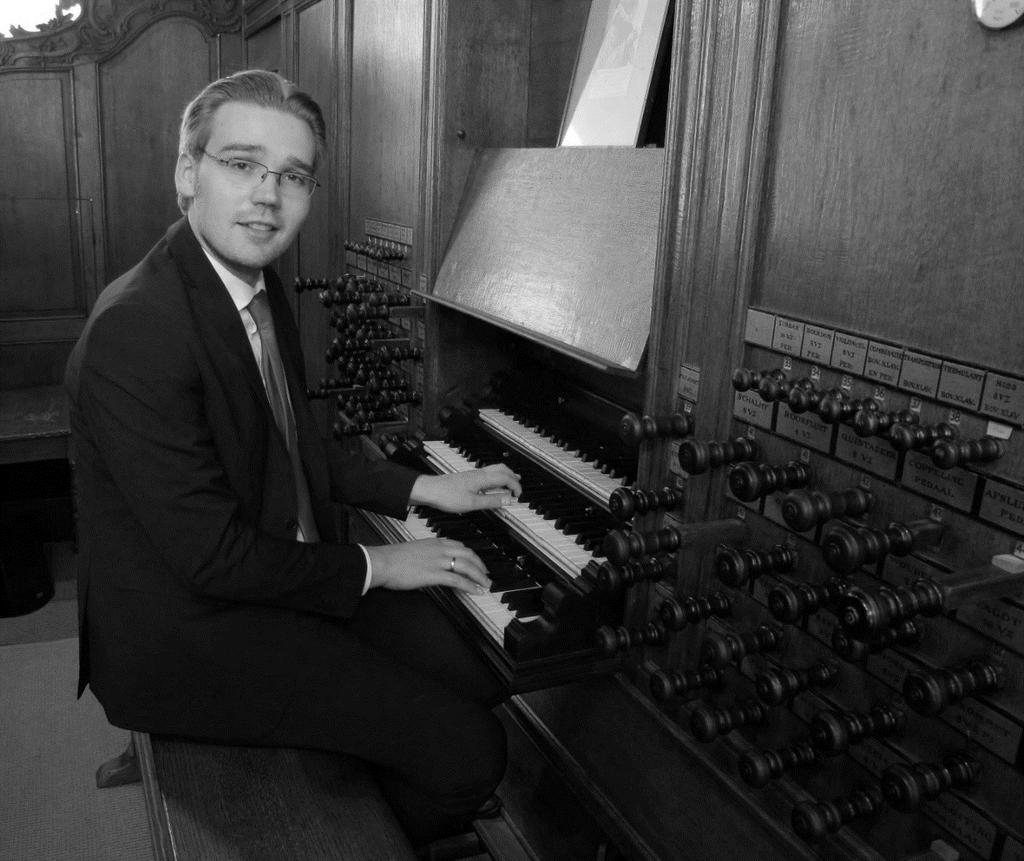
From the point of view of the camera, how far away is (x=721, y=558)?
1331mm

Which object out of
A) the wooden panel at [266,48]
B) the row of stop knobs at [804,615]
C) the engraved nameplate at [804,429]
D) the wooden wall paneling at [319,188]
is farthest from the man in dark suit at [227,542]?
the wooden panel at [266,48]

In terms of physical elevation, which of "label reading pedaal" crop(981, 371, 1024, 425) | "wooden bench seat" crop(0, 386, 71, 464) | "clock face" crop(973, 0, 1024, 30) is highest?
"clock face" crop(973, 0, 1024, 30)

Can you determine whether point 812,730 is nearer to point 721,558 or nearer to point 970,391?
point 721,558

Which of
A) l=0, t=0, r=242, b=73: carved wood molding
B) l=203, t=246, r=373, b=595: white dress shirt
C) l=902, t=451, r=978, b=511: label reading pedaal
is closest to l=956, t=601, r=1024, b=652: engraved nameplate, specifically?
l=902, t=451, r=978, b=511: label reading pedaal

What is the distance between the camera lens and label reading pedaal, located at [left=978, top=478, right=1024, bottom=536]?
1075mm

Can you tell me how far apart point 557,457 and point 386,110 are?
1509 mm

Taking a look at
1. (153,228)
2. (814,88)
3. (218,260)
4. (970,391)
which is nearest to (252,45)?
(153,228)

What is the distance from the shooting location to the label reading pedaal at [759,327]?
1.45 meters

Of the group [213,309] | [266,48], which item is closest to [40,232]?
[266,48]

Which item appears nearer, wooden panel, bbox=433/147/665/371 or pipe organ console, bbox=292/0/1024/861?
pipe organ console, bbox=292/0/1024/861

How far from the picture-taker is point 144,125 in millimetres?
4934

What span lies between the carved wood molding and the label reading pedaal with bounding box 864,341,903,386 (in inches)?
187

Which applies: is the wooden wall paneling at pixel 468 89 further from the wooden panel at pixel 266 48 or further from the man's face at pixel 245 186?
the wooden panel at pixel 266 48

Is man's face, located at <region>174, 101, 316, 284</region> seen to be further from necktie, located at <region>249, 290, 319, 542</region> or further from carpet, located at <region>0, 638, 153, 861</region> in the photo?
carpet, located at <region>0, 638, 153, 861</region>
